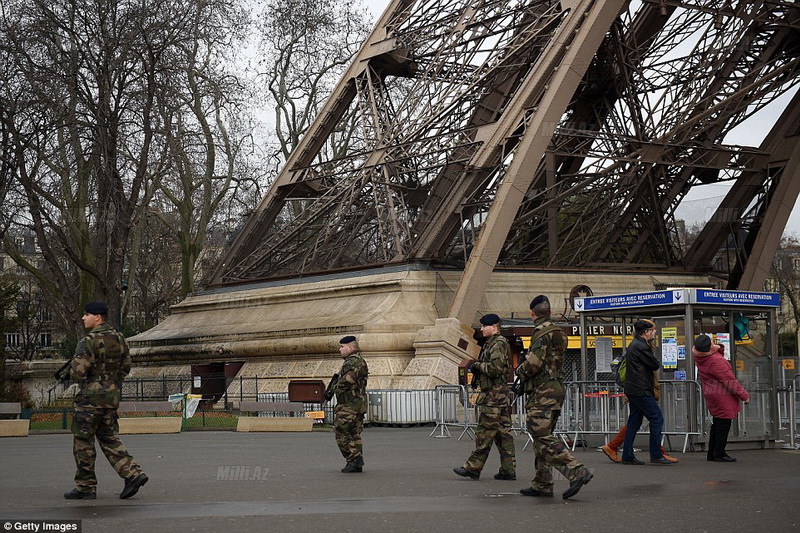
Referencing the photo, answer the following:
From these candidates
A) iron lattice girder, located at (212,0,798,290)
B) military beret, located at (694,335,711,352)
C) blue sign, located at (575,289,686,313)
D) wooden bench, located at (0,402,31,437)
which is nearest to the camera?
military beret, located at (694,335,711,352)

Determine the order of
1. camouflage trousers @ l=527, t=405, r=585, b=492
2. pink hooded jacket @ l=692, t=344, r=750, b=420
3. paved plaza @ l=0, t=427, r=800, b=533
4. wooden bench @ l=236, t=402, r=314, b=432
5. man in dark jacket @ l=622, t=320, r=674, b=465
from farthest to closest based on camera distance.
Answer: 1. wooden bench @ l=236, t=402, r=314, b=432
2. pink hooded jacket @ l=692, t=344, r=750, b=420
3. man in dark jacket @ l=622, t=320, r=674, b=465
4. camouflage trousers @ l=527, t=405, r=585, b=492
5. paved plaza @ l=0, t=427, r=800, b=533

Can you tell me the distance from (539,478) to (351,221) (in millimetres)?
24444

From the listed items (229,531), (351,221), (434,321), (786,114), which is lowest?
(229,531)

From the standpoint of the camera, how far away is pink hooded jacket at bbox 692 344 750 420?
17.3 m

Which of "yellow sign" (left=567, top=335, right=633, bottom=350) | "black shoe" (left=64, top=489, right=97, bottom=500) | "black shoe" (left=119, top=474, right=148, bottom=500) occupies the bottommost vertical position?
"black shoe" (left=64, top=489, right=97, bottom=500)

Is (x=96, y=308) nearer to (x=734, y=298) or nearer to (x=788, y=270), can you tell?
(x=734, y=298)

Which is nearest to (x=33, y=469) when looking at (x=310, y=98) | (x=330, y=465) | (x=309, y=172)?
(x=330, y=465)

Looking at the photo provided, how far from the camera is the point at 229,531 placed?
10.3 metres

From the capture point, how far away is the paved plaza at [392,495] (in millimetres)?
10797

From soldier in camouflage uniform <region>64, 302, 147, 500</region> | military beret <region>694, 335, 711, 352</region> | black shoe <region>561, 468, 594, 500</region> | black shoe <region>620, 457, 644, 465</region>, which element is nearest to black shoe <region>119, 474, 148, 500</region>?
soldier in camouflage uniform <region>64, 302, 147, 500</region>

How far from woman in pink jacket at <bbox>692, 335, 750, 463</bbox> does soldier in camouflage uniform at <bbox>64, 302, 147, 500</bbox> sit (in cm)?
790

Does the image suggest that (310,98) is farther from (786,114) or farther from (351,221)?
(786,114)

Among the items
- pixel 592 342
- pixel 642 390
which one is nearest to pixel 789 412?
pixel 642 390

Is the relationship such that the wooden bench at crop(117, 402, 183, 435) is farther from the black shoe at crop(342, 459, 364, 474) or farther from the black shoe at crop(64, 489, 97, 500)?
the black shoe at crop(64, 489, 97, 500)
